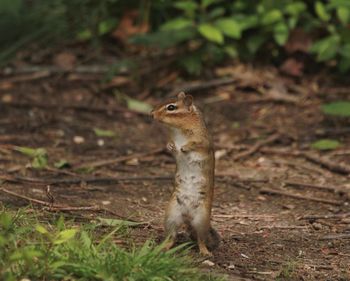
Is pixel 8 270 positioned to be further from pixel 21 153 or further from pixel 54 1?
pixel 54 1

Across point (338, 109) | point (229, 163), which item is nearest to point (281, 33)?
point (338, 109)

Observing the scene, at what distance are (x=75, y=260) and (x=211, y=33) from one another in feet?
15.2

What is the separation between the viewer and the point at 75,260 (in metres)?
4.04

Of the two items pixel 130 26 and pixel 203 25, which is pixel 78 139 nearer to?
pixel 203 25

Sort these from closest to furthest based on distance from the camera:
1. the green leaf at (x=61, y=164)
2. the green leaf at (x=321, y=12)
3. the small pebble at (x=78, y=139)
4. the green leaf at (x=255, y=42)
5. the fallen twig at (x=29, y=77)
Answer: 1. the green leaf at (x=61, y=164)
2. the small pebble at (x=78, y=139)
3. the green leaf at (x=321, y=12)
4. the green leaf at (x=255, y=42)
5. the fallen twig at (x=29, y=77)

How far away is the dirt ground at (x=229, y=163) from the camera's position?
5113 mm

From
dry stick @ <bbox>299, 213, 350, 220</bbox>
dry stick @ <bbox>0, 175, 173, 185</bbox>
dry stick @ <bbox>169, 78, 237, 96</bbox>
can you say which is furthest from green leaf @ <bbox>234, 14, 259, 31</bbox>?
dry stick @ <bbox>299, 213, 350, 220</bbox>

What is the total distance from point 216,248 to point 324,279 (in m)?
0.66

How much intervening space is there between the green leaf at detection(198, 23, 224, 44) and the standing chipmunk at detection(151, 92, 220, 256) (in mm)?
3592

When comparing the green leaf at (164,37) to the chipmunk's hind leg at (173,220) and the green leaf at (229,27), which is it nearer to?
the green leaf at (229,27)

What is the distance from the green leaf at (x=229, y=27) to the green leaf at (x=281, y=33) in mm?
395

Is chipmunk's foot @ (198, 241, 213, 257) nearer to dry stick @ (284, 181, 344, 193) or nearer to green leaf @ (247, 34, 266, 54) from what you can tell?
dry stick @ (284, 181, 344, 193)

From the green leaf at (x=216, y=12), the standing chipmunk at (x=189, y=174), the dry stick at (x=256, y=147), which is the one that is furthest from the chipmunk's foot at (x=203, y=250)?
the green leaf at (x=216, y=12)

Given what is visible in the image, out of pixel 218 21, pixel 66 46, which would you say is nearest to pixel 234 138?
pixel 218 21
